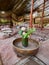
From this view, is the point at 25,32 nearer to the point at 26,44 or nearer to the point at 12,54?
the point at 26,44

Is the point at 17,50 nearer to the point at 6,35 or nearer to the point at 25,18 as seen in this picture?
the point at 6,35

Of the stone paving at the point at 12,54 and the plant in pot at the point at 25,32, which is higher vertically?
the plant in pot at the point at 25,32

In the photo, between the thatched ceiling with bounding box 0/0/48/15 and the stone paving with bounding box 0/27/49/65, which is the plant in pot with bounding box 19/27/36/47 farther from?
the thatched ceiling with bounding box 0/0/48/15

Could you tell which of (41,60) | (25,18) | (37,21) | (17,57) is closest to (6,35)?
(17,57)

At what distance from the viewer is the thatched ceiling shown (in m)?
3.70

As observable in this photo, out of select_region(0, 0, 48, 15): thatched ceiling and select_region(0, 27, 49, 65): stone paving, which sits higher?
select_region(0, 0, 48, 15): thatched ceiling

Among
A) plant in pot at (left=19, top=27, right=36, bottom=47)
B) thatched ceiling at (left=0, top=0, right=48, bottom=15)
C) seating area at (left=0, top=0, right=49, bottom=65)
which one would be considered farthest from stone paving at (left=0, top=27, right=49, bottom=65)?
thatched ceiling at (left=0, top=0, right=48, bottom=15)

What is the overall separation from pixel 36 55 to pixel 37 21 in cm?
249

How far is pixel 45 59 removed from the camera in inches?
57.0

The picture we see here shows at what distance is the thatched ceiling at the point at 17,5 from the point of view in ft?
12.1

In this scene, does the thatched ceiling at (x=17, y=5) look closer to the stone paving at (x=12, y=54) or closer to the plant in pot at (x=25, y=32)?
the stone paving at (x=12, y=54)

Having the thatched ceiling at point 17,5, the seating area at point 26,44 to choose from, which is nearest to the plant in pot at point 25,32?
the seating area at point 26,44

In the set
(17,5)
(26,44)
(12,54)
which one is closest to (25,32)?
(26,44)

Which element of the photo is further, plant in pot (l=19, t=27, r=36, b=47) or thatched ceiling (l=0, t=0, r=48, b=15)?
thatched ceiling (l=0, t=0, r=48, b=15)
